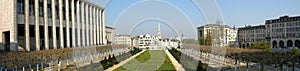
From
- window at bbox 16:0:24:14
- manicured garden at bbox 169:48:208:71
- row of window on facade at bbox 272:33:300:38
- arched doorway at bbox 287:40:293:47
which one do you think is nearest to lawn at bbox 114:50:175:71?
manicured garden at bbox 169:48:208:71

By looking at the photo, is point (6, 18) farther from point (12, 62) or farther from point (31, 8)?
point (12, 62)

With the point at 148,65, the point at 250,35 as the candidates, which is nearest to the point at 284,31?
the point at 250,35

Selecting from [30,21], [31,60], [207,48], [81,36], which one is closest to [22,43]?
[30,21]

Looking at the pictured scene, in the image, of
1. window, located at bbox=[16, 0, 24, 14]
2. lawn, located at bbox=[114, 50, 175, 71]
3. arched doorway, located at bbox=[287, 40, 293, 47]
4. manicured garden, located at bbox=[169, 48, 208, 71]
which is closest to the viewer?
manicured garden, located at bbox=[169, 48, 208, 71]

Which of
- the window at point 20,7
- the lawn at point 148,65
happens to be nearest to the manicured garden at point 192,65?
the lawn at point 148,65

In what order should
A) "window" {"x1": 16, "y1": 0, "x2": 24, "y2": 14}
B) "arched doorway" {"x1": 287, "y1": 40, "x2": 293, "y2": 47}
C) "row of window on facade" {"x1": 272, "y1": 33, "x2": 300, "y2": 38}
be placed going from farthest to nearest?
"arched doorway" {"x1": 287, "y1": 40, "x2": 293, "y2": 47} < "row of window on facade" {"x1": 272, "y1": 33, "x2": 300, "y2": 38} < "window" {"x1": 16, "y1": 0, "x2": 24, "y2": 14}

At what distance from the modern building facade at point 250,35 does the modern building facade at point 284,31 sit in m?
4.86

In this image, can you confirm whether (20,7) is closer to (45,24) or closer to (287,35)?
(45,24)

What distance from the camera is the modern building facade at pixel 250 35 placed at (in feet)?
269

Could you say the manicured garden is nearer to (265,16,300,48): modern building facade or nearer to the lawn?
the lawn

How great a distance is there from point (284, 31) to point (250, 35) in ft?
66.0

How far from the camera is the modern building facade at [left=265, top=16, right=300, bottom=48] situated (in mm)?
64875

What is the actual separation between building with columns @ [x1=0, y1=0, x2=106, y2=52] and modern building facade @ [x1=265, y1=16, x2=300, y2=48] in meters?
45.7

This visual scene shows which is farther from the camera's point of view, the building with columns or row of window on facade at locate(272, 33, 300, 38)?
row of window on facade at locate(272, 33, 300, 38)
